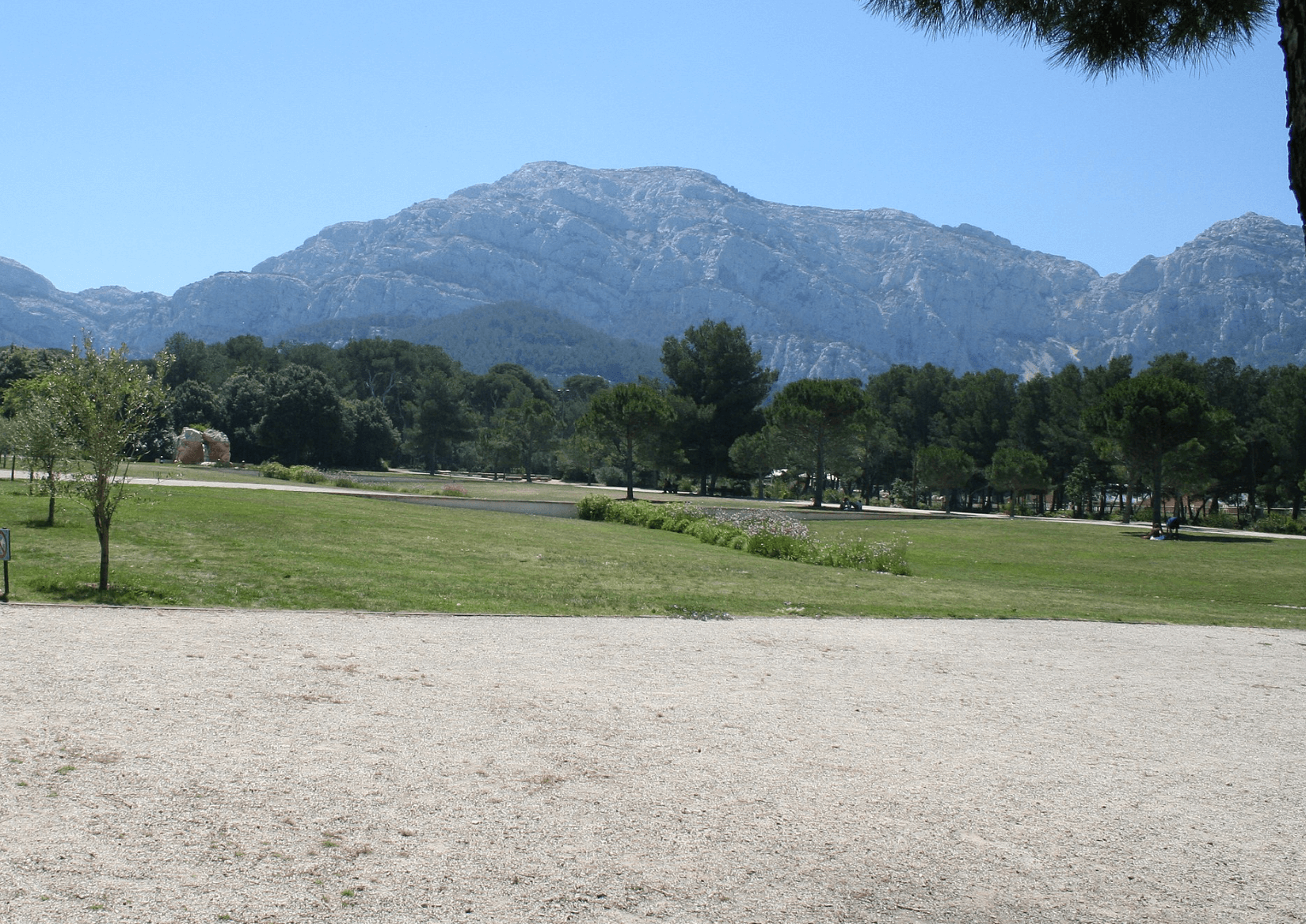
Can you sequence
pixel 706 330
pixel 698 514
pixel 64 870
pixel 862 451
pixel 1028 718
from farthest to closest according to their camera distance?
pixel 706 330, pixel 862 451, pixel 698 514, pixel 1028 718, pixel 64 870

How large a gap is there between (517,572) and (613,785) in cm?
1014

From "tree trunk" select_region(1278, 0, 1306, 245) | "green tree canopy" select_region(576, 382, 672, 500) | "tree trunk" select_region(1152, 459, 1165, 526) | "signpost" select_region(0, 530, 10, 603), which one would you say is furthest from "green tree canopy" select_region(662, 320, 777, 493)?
"tree trunk" select_region(1278, 0, 1306, 245)

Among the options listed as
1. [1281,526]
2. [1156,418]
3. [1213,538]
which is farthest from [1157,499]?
[1281,526]

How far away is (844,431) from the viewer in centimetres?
5728

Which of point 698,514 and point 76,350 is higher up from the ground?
point 76,350

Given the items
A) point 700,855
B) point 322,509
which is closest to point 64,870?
point 700,855

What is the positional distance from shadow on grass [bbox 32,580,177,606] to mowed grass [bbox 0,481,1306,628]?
39 mm

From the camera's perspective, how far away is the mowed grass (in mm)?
12000

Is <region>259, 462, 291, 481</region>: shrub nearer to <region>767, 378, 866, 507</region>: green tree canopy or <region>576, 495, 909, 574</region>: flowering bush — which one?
<region>576, 495, 909, 574</region>: flowering bush

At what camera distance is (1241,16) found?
5.96 metres

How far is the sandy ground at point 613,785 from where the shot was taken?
3977 millimetres

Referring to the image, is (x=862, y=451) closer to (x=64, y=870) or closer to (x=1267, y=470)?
(x=1267, y=470)

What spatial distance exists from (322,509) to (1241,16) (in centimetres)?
2213

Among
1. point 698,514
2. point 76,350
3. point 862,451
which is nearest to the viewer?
point 76,350
